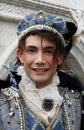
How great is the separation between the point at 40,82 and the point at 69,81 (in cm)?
17

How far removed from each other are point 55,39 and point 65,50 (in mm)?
73

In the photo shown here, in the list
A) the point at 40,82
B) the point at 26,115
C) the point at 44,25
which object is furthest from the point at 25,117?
the point at 44,25

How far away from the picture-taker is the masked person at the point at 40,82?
1.05 meters

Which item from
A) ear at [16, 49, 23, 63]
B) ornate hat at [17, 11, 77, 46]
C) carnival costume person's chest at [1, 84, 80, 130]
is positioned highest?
ornate hat at [17, 11, 77, 46]

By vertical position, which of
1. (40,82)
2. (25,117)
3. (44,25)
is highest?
(44,25)

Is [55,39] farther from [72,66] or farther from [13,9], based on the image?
[72,66]

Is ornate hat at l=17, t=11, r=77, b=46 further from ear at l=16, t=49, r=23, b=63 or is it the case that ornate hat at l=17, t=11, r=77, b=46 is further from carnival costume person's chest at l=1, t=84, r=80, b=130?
carnival costume person's chest at l=1, t=84, r=80, b=130

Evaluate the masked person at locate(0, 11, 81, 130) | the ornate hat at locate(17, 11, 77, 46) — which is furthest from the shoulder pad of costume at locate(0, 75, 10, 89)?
the ornate hat at locate(17, 11, 77, 46)

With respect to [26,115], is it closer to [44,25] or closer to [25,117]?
[25,117]

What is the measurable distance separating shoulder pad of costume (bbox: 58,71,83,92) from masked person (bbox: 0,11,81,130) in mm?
35

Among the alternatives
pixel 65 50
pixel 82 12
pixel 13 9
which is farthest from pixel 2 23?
pixel 65 50

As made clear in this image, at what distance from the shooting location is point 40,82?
1.08 m

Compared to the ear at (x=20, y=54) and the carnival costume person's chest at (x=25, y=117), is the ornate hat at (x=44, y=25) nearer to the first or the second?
the ear at (x=20, y=54)

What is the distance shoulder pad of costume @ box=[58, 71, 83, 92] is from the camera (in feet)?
3.93
